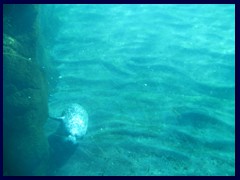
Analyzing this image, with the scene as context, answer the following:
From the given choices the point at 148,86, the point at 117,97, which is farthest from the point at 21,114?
the point at 148,86

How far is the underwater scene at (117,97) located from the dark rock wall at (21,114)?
0.02 meters

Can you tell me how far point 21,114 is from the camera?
22.4 ft

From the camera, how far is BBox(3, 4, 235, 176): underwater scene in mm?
6902

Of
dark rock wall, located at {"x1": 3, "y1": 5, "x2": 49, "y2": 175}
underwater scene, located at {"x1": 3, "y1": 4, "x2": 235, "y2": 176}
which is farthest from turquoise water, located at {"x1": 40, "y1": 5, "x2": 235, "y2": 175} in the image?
dark rock wall, located at {"x1": 3, "y1": 5, "x2": 49, "y2": 175}

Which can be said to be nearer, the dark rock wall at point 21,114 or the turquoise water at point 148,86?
the dark rock wall at point 21,114

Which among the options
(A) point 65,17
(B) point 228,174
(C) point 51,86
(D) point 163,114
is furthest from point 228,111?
(A) point 65,17

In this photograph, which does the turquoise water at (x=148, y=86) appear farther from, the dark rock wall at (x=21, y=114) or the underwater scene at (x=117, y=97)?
the dark rock wall at (x=21, y=114)

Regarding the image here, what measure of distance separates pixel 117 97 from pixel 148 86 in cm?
133

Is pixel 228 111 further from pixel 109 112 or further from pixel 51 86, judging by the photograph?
pixel 51 86

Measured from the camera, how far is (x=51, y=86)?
1012 centimetres

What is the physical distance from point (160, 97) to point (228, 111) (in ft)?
7.51

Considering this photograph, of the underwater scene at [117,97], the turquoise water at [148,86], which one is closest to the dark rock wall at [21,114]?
the underwater scene at [117,97]

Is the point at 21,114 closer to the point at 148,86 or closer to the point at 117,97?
the point at 117,97

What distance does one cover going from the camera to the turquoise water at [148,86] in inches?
286
